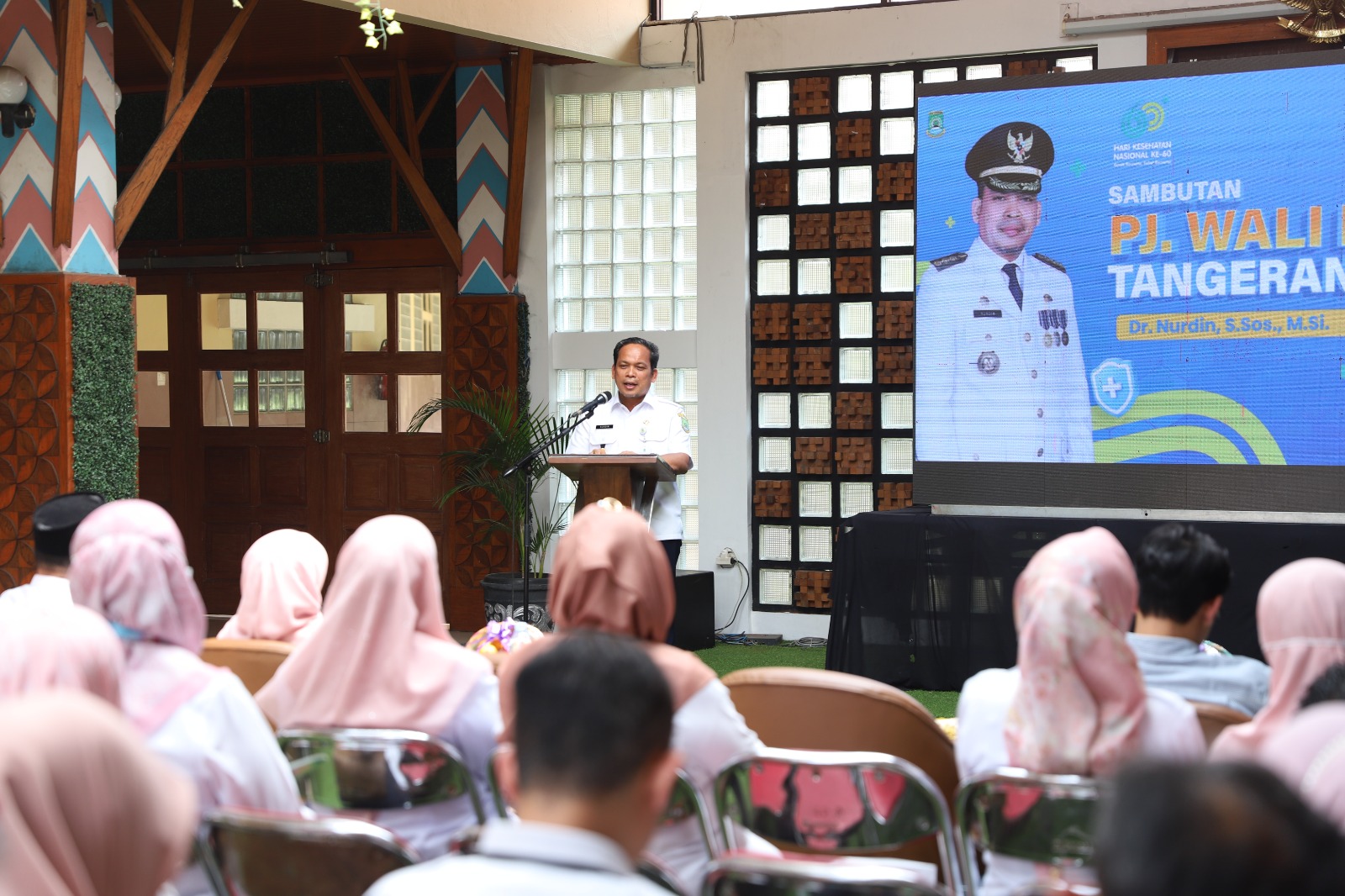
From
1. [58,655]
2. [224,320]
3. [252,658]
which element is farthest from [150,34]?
[58,655]

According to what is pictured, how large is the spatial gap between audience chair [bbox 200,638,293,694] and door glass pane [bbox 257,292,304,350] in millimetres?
5637

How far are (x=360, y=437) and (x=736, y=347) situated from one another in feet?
8.26

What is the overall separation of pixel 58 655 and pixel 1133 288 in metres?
4.76

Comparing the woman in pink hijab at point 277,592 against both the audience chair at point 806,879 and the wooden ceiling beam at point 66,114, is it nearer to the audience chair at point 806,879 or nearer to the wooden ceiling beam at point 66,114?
the audience chair at point 806,879

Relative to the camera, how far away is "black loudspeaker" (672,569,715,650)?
6945 millimetres

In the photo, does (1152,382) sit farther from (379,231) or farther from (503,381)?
(379,231)

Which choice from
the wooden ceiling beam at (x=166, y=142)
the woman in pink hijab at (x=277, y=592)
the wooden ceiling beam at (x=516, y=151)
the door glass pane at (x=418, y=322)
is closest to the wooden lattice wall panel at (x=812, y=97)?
the wooden ceiling beam at (x=516, y=151)

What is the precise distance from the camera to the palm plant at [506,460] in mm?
7320

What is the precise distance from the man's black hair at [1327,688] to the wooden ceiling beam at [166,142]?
5.49 meters

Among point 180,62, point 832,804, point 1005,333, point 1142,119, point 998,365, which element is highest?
point 180,62

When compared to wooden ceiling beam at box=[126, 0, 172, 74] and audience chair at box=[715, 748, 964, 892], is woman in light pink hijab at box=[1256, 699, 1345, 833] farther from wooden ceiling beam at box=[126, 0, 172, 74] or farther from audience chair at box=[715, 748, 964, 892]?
wooden ceiling beam at box=[126, 0, 172, 74]

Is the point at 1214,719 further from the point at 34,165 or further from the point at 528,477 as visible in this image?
the point at 34,165

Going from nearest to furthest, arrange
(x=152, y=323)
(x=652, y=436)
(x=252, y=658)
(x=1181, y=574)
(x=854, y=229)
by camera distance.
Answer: (x=1181, y=574) < (x=252, y=658) < (x=652, y=436) < (x=854, y=229) < (x=152, y=323)

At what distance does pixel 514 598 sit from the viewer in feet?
22.6
